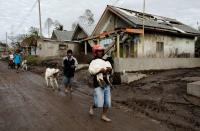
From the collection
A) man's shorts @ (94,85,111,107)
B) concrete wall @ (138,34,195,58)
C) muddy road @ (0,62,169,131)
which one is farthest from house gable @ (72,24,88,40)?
man's shorts @ (94,85,111,107)

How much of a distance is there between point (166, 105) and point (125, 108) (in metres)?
Answer: 1.35

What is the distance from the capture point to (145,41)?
21.2 meters

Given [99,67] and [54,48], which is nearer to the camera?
[99,67]

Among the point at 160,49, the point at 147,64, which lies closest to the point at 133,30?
the point at 147,64

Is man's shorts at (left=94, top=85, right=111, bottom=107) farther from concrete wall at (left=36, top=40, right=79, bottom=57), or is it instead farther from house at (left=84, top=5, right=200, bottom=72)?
concrete wall at (left=36, top=40, right=79, bottom=57)

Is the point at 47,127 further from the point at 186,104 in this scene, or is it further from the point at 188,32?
the point at 188,32

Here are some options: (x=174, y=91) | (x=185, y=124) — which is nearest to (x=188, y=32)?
(x=174, y=91)

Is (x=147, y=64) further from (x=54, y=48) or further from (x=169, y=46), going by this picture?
(x=54, y=48)

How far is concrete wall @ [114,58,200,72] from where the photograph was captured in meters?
16.1

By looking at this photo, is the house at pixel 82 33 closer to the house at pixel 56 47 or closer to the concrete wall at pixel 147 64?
the house at pixel 56 47

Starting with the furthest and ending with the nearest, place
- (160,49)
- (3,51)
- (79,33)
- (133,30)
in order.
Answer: (3,51), (79,33), (160,49), (133,30)

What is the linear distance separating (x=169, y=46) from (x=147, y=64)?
6374 millimetres

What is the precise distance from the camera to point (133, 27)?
66.3 feet

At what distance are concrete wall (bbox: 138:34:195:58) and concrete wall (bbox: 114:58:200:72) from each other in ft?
6.33
